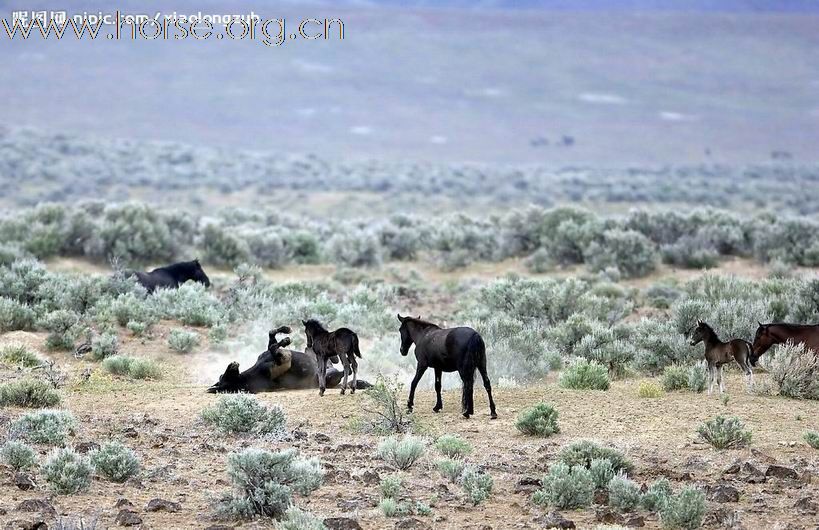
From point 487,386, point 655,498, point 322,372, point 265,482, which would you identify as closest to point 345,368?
point 322,372

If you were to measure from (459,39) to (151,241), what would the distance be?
106 metres

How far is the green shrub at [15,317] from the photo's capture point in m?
15.6

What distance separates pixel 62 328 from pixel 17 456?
6756 mm

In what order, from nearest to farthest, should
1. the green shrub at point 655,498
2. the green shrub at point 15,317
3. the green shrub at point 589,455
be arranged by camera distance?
1. the green shrub at point 655,498
2. the green shrub at point 589,455
3. the green shrub at point 15,317

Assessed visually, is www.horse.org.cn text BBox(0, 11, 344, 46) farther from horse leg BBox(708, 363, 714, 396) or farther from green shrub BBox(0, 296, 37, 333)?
horse leg BBox(708, 363, 714, 396)

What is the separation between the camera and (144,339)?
615 inches

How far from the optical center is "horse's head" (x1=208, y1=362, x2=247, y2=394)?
11977mm

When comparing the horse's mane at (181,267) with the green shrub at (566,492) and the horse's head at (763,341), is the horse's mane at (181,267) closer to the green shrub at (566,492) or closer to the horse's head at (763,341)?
the horse's head at (763,341)

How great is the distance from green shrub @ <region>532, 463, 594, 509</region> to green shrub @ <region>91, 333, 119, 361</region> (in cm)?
810

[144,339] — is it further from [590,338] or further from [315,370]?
[590,338]

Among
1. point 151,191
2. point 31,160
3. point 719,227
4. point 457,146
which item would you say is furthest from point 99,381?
point 457,146

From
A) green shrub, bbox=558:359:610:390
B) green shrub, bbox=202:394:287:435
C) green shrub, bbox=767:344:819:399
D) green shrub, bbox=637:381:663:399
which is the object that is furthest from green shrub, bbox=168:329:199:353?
green shrub, bbox=767:344:819:399

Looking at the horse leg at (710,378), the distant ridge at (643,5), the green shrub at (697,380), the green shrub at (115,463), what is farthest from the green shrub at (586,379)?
the distant ridge at (643,5)

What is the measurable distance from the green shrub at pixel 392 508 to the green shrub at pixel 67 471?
230cm
